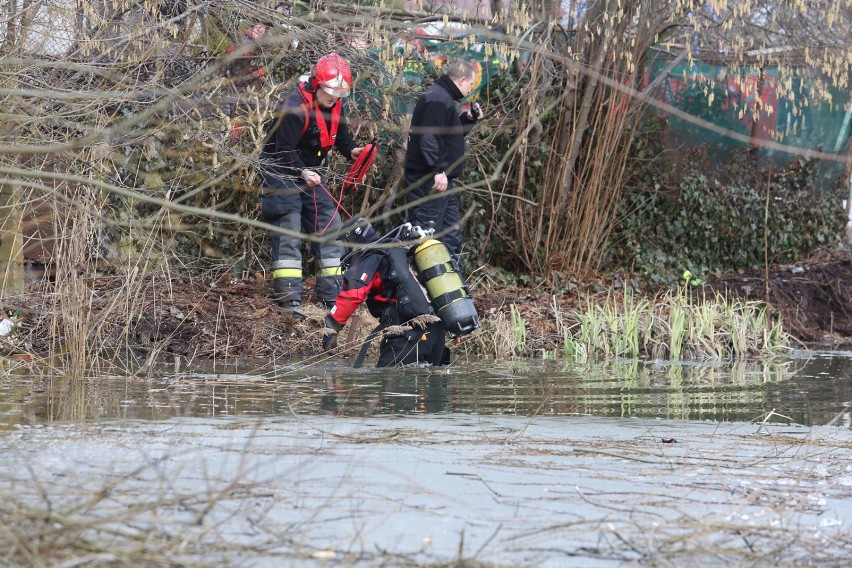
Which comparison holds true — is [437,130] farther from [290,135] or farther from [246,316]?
[246,316]

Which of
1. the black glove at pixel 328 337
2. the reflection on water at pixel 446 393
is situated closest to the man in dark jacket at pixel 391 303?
the black glove at pixel 328 337

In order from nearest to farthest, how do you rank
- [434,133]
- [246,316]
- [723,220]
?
1. [434,133]
2. [246,316]
3. [723,220]

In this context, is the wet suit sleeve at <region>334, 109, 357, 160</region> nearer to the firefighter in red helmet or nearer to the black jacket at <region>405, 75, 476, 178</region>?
the firefighter in red helmet

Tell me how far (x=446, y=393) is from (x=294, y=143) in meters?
3.47

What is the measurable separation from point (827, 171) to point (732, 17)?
4933 mm

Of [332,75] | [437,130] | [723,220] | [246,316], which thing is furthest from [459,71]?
[723,220]

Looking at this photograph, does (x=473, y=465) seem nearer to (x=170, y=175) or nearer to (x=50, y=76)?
(x=50, y=76)

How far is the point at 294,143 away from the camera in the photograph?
32.6ft

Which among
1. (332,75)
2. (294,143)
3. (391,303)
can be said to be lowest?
(391,303)

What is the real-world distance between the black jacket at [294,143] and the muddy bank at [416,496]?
4870mm

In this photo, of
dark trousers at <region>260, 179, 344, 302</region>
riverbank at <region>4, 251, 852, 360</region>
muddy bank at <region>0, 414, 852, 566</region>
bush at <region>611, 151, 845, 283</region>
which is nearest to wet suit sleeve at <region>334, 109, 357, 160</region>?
dark trousers at <region>260, 179, 344, 302</region>

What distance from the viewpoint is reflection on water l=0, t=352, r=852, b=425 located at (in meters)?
6.05

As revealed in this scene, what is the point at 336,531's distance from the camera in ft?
10.3

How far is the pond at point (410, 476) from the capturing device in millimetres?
2990
